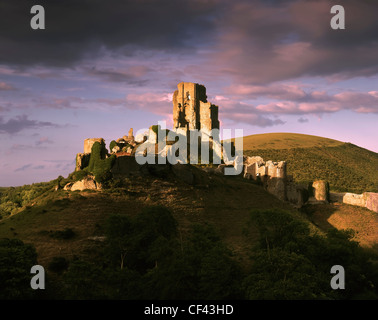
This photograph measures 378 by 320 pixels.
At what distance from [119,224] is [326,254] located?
58.1ft

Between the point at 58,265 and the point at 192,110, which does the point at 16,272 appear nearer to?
the point at 58,265

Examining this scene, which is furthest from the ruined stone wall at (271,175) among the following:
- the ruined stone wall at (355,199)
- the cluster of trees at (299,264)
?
the cluster of trees at (299,264)

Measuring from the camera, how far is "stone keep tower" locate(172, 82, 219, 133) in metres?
91.6

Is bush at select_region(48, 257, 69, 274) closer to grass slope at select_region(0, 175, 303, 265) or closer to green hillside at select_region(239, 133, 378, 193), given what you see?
grass slope at select_region(0, 175, 303, 265)

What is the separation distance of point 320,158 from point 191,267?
109 meters

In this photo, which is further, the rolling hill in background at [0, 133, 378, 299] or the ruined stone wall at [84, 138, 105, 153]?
the ruined stone wall at [84, 138, 105, 153]

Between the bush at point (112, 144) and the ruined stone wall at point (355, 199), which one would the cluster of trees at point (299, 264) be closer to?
the ruined stone wall at point (355, 199)

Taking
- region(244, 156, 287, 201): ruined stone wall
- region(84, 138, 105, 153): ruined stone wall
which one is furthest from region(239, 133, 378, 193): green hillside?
region(84, 138, 105, 153): ruined stone wall

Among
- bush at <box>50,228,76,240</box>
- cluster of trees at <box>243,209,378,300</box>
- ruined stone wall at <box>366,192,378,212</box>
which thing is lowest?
cluster of trees at <box>243,209,378,300</box>

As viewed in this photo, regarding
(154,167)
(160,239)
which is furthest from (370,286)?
(154,167)

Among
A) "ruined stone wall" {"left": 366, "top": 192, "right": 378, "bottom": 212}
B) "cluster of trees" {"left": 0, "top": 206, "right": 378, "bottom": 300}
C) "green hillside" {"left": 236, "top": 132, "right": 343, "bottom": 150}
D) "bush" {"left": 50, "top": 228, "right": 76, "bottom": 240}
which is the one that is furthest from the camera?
"green hillside" {"left": 236, "top": 132, "right": 343, "bottom": 150}

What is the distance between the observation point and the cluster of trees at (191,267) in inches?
982

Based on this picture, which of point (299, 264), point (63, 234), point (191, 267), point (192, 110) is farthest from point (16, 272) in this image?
point (192, 110)

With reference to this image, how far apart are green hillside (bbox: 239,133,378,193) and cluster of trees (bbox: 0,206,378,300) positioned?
5502 centimetres
